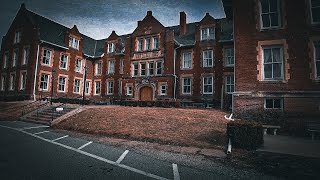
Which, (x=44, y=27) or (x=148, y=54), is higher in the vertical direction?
(x=44, y=27)

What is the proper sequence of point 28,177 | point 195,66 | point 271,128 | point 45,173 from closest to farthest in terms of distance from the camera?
point 28,177, point 45,173, point 271,128, point 195,66

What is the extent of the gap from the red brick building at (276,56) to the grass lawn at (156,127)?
331 centimetres

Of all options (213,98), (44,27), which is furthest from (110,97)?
(213,98)

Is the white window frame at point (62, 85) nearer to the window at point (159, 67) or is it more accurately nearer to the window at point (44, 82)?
the window at point (44, 82)

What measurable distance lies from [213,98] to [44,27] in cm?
2688

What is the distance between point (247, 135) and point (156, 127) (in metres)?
5.65

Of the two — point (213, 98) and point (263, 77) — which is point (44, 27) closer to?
point (213, 98)


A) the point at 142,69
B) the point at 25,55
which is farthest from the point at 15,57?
the point at 142,69

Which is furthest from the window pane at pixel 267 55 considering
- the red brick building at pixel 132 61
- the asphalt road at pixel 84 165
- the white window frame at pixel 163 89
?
the white window frame at pixel 163 89

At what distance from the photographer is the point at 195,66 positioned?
85.0 ft

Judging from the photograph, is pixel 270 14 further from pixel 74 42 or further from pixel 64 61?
pixel 74 42

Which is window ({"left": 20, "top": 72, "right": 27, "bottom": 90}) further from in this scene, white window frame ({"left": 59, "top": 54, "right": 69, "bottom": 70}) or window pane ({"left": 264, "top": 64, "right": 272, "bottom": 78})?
window pane ({"left": 264, "top": 64, "right": 272, "bottom": 78})

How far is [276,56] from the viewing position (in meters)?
13.6

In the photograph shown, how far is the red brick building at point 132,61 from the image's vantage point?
25000 millimetres
